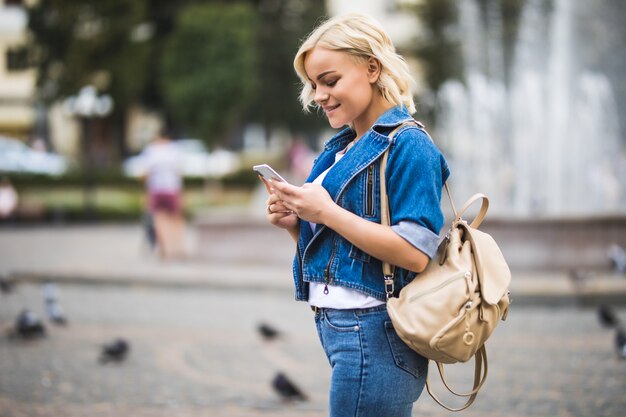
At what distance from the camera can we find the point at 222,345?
8.43m

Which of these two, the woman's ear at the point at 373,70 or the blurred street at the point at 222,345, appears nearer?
the woman's ear at the point at 373,70

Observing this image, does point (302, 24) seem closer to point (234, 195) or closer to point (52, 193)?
point (234, 195)

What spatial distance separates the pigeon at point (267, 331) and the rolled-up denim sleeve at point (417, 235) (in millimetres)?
5933

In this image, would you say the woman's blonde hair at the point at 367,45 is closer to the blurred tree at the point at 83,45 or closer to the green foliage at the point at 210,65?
the green foliage at the point at 210,65

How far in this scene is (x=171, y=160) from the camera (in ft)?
47.1

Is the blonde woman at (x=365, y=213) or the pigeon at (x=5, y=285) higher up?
the blonde woman at (x=365, y=213)

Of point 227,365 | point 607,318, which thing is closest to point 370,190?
point 227,365

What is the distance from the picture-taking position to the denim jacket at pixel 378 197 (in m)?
2.62

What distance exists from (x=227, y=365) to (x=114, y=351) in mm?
880

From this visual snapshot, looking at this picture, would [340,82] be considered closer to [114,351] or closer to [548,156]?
[114,351]

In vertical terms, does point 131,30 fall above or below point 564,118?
above

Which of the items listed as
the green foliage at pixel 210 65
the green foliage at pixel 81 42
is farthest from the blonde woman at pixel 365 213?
the green foliage at pixel 81 42

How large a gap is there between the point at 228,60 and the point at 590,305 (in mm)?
22897

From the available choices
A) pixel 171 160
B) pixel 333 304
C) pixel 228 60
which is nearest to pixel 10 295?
pixel 171 160
